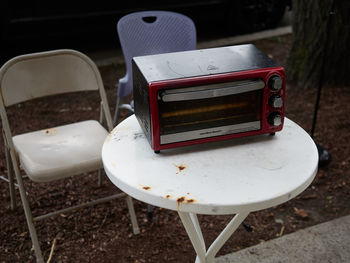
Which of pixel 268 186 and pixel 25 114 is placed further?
pixel 25 114

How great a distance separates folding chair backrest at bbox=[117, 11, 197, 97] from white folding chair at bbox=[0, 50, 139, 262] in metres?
0.40

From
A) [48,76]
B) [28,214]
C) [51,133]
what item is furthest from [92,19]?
[28,214]

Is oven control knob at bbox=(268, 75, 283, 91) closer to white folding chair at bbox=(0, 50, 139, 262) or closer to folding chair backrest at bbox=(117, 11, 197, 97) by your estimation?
white folding chair at bbox=(0, 50, 139, 262)

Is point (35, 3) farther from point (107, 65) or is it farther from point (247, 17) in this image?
point (247, 17)

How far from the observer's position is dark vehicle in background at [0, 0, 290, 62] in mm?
4992

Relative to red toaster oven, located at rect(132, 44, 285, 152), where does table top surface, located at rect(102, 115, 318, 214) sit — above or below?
below

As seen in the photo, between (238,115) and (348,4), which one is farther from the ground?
(238,115)

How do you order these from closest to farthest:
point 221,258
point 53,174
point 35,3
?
point 53,174 < point 221,258 < point 35,3

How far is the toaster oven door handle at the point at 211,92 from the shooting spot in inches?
63.2

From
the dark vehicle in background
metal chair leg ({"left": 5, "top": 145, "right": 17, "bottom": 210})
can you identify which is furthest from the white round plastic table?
the dark vehicle in background

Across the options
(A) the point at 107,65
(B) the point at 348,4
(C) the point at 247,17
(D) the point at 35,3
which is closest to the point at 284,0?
(C) the point at 247,17

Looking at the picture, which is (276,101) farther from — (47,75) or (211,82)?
(47,75)

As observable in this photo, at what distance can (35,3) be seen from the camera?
4.94 meters

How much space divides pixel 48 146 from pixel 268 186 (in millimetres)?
1474
